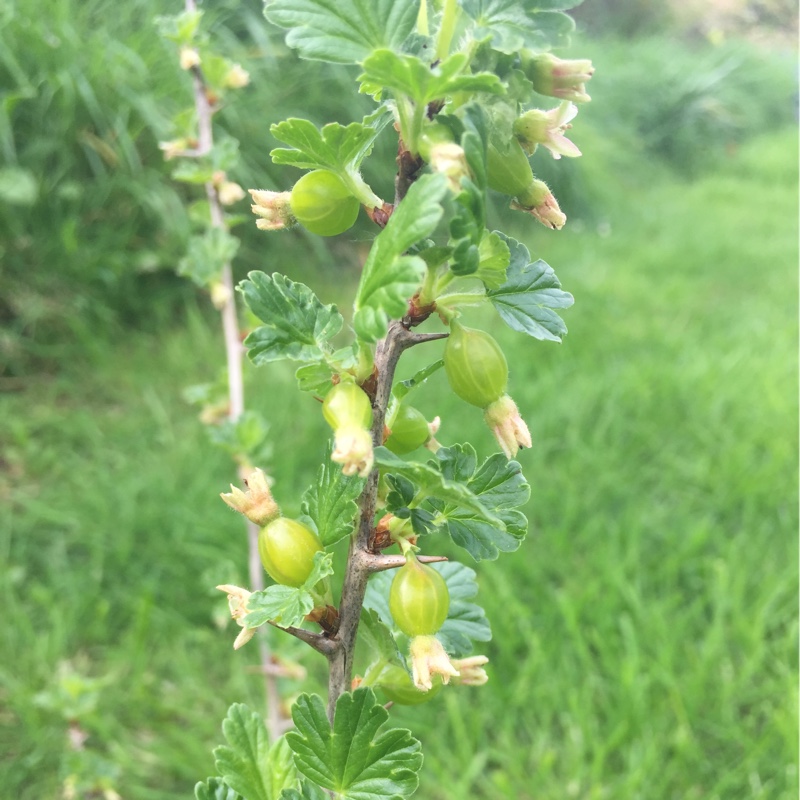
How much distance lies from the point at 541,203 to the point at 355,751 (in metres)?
0.36

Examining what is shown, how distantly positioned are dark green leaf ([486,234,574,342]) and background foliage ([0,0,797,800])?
8.1 inches

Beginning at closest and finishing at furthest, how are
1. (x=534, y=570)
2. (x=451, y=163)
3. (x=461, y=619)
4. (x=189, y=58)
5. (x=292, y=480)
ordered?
(x=451, y=163) < (x=461, y=619) < (x=189, y=58) < (x=534, y=570) < (x=292, y=480)

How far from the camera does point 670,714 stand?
53.1 inches

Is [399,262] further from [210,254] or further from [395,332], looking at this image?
[210,254]

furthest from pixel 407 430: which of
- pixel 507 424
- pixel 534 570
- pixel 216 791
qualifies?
pixel 534 570

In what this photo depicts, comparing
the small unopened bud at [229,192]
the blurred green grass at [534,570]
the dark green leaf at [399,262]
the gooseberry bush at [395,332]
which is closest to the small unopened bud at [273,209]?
the gooseberry bush at [395,332]

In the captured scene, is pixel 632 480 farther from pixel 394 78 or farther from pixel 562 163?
pixel 562 163

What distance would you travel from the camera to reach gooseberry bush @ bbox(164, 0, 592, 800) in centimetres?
39

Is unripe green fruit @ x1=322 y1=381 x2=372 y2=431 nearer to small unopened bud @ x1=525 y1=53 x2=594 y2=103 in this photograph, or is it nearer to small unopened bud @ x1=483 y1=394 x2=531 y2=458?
small unopened bud @ x1=483 y1=394 x2=531 y2=458

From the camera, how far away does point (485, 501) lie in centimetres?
47

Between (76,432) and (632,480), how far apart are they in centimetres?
160

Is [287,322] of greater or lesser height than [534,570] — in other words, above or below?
above

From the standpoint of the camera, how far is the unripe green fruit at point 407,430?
49cm

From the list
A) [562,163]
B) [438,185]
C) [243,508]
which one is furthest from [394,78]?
[562,163]
